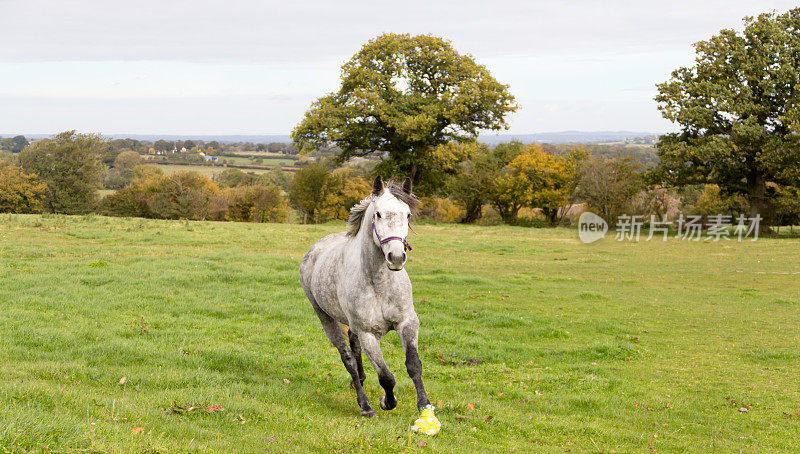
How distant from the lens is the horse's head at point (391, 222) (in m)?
5.96

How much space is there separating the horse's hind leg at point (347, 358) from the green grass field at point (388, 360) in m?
0.28

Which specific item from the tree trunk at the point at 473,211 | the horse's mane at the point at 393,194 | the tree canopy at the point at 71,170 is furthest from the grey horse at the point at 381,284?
the tree canopy at the point at 71,170

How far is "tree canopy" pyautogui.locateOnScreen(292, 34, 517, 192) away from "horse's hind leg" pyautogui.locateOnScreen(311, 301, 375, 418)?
1373 inches

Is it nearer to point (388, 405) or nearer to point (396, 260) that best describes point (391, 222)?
point (396, 260)

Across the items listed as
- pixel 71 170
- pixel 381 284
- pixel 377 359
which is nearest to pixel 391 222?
pixel 381 284

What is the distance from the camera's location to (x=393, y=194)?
22.2 ft

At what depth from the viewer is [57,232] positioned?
2798 cm

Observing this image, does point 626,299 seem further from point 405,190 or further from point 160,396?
point 160,396

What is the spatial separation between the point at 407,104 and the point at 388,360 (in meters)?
35.6

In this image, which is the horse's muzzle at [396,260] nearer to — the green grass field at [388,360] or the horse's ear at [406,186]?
the horse's ear at [406,186]

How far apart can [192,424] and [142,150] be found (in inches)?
5991

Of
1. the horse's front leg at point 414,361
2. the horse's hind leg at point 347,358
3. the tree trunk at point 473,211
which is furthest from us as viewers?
the tree trunk at point 473,211

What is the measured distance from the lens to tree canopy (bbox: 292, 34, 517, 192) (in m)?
44.2

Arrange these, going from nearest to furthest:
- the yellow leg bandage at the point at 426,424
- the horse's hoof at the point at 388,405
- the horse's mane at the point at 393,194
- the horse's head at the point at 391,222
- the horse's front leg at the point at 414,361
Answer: the horse's head at the point at 391,222 → the yellow leg bandage at the point at 426,424 → the horse's front leg at the point at 414,361 → the horse's mane at the point at 393,194 → the horse's hoof at the point at 388,405
